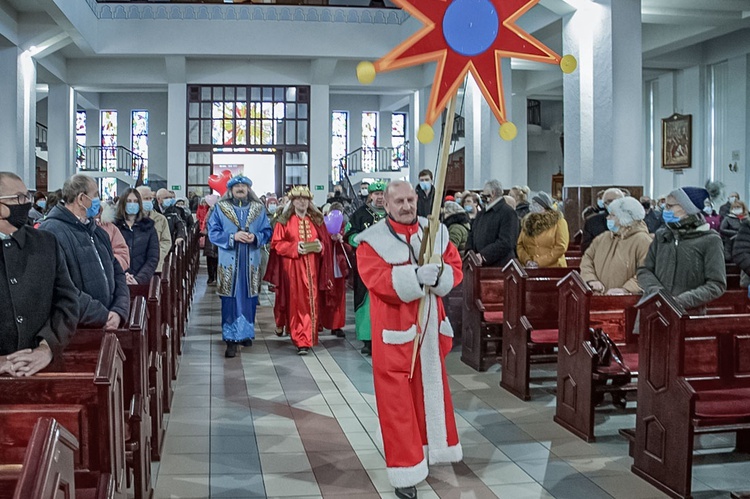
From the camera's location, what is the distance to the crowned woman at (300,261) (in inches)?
326

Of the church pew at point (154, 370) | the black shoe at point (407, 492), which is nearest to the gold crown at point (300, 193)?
the church pew at point (154, 370)

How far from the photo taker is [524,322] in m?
6.41

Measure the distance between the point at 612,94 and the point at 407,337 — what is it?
827 cm

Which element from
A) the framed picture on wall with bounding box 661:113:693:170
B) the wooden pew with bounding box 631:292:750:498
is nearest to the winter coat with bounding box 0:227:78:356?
the wooden pew with bounding box 631:292:750:498

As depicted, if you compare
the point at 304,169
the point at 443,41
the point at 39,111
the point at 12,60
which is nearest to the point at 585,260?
the point at 443,41

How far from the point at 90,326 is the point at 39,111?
27960 mm

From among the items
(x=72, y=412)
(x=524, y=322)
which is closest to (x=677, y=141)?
(x=524, y=322)

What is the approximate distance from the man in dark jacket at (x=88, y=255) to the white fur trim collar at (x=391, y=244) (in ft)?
4.61

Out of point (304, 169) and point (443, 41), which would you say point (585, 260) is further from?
point (304, 169)

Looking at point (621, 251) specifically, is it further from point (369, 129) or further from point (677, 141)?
point (369, 129)

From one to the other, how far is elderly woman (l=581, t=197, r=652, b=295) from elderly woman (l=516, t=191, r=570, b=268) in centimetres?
143

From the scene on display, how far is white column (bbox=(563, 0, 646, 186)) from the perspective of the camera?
11.5 metres

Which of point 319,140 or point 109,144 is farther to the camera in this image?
point 109,144

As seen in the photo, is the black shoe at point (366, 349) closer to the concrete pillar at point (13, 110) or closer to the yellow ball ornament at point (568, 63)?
the yellow ball ornament at point (568, 63)
